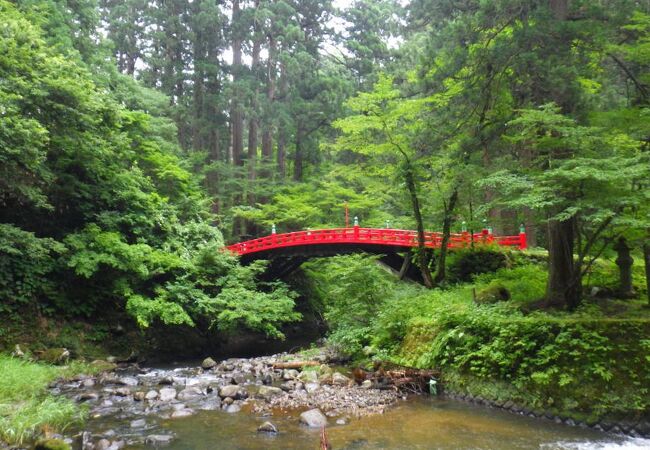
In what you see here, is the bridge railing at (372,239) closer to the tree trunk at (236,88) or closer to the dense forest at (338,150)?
the dense forest at (338,150)

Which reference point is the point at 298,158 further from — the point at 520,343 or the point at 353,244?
the point at 520,343

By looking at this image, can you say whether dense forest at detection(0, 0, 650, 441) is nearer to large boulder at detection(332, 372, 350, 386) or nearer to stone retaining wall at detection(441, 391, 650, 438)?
stone retaining wall at detection(441, 391, 650, 438)

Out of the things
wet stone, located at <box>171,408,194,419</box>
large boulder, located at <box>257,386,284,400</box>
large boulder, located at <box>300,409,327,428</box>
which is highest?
large boulder, located at <box>300,409,327,428</box>

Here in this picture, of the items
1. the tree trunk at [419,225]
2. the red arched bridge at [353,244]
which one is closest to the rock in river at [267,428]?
the tree trunk at [419,225]

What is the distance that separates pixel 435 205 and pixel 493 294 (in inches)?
134

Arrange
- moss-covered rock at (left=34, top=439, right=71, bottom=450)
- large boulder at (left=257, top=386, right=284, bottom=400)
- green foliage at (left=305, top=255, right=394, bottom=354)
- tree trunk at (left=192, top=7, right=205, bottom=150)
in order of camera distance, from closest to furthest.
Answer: moss-covered rock at (left=34, top=439, right=71, bottom=450), large boulder at (left=257, top=386, right=284, bottom=400), green foliage at (left=305, top=255, right=394, bottom=354), tree trunk at (left=192, top=7, right=205, bottom=150)

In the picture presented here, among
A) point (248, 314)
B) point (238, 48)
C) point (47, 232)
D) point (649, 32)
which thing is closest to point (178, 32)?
point (238, 48)

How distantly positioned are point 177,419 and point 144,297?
21.6ft

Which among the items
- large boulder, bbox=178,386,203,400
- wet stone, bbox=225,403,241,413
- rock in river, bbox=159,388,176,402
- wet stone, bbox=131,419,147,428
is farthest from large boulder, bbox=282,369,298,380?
wet stone, bbox=131,419,147,428

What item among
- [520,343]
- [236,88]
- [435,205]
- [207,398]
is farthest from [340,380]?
[236,88]

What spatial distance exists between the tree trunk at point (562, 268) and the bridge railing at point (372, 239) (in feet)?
15.5

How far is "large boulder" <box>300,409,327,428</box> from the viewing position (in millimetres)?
6582

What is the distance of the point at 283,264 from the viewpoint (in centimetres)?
1950

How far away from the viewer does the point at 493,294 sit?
1020cm
